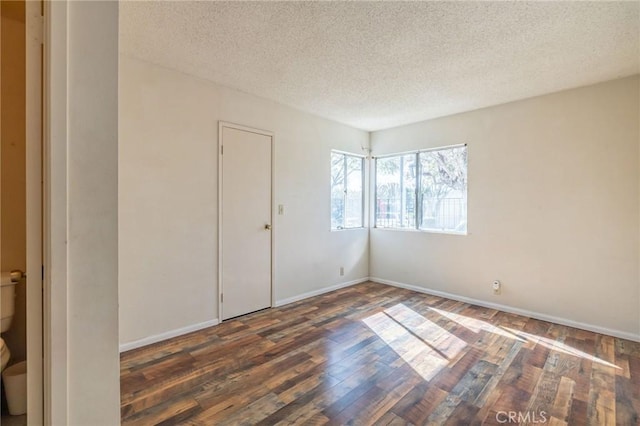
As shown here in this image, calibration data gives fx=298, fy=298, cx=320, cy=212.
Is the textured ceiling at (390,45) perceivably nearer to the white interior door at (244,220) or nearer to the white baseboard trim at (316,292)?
the white interior door at (244,220)

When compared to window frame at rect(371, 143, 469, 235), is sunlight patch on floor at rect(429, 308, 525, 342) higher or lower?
lower

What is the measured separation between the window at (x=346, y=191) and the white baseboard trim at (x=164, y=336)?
217cm

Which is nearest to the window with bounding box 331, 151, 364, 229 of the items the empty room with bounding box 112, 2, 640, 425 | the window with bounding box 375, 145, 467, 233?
the empty room with bounding box 112, 2, 640, 425

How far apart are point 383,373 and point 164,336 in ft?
6.52

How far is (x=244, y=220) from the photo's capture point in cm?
335

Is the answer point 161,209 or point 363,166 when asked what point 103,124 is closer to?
point 161,209

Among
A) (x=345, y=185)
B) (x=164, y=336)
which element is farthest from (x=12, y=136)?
(x=345, y=185)

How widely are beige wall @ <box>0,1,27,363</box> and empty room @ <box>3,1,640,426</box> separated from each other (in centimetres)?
49

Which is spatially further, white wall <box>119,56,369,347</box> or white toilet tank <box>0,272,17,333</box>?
white wall <box>119,56,369,347</box>

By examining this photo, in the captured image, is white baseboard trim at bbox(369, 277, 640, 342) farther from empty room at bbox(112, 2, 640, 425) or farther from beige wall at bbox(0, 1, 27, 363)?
beige wall at bbox(0, 1, 27, 363)

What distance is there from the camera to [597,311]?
3.01 meters

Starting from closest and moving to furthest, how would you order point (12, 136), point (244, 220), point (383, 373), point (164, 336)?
1. point (12, 136)
2. point (383, 373)
3. point (164, 336)
4. point (244, 220)

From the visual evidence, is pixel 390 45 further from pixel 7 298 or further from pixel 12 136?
pixel 7 298

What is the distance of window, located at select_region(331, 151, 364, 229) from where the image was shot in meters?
4.51
